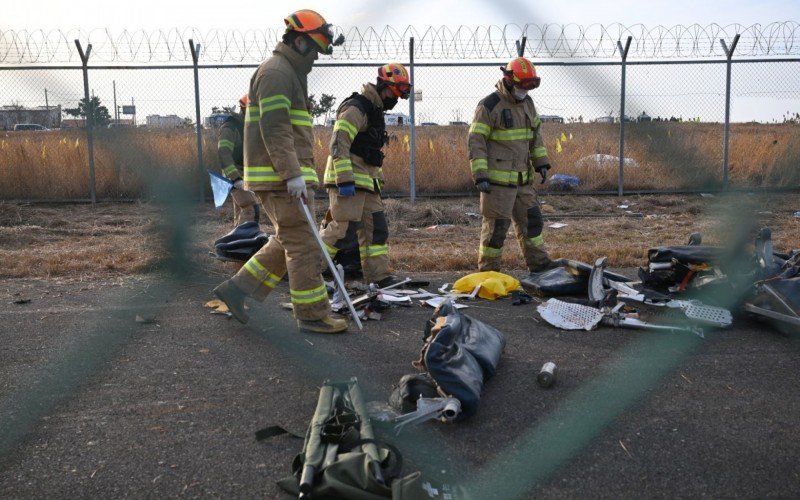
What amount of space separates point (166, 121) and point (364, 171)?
5.66 meters

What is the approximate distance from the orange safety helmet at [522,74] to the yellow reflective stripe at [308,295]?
8.89 ft

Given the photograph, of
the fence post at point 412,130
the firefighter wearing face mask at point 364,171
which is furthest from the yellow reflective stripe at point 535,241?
the fence post at point 412,130

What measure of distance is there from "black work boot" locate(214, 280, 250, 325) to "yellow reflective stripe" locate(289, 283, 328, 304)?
1.25ft

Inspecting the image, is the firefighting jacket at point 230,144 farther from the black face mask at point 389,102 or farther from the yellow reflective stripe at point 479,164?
the yellow reflective stripe at point 479,164

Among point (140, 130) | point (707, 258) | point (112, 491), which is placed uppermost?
point (140, 130)

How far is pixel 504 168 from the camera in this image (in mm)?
6434

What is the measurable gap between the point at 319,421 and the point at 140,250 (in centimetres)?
562

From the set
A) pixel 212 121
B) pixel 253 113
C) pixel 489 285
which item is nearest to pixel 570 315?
pixel 489 285

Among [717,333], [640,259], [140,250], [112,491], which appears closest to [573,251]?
[640,259]

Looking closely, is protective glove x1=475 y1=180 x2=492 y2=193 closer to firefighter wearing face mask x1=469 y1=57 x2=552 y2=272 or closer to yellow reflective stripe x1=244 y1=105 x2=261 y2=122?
firefighter wearing face mask x1=469 y1=57 x2=552 y2=272

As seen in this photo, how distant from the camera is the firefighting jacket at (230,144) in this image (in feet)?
22.6

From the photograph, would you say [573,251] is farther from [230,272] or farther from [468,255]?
[230,272]

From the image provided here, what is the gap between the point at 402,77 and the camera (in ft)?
19.3

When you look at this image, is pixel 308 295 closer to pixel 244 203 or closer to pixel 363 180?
pixel 363 180
